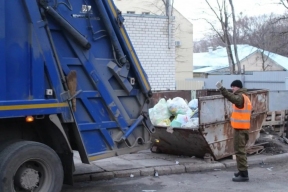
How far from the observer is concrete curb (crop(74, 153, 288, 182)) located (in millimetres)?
7630

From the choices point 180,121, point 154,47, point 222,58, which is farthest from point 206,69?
point 180,121

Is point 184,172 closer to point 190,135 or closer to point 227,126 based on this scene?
point 190,135

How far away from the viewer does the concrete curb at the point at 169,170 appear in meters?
7.63

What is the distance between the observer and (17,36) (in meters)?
5.45

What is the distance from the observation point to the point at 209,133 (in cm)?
864

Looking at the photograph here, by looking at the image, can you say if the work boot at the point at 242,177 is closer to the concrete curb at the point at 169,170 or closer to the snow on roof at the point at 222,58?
the concrete curb at the point at 169,170

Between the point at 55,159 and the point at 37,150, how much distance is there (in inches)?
11.1

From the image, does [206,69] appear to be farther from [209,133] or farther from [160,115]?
[209,133]

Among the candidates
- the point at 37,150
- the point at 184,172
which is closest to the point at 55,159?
the point at 37,150

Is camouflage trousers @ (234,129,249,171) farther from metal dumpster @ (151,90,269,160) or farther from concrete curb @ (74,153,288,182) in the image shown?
concrete curb @ (74,153,288,182)

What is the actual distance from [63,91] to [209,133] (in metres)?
3.60

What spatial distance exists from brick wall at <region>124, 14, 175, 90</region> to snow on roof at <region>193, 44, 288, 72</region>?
29505mm

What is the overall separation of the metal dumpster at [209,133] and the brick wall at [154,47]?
6.56m

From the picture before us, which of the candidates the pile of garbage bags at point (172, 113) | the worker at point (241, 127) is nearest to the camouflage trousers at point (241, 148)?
the worker at point (241, 127)
